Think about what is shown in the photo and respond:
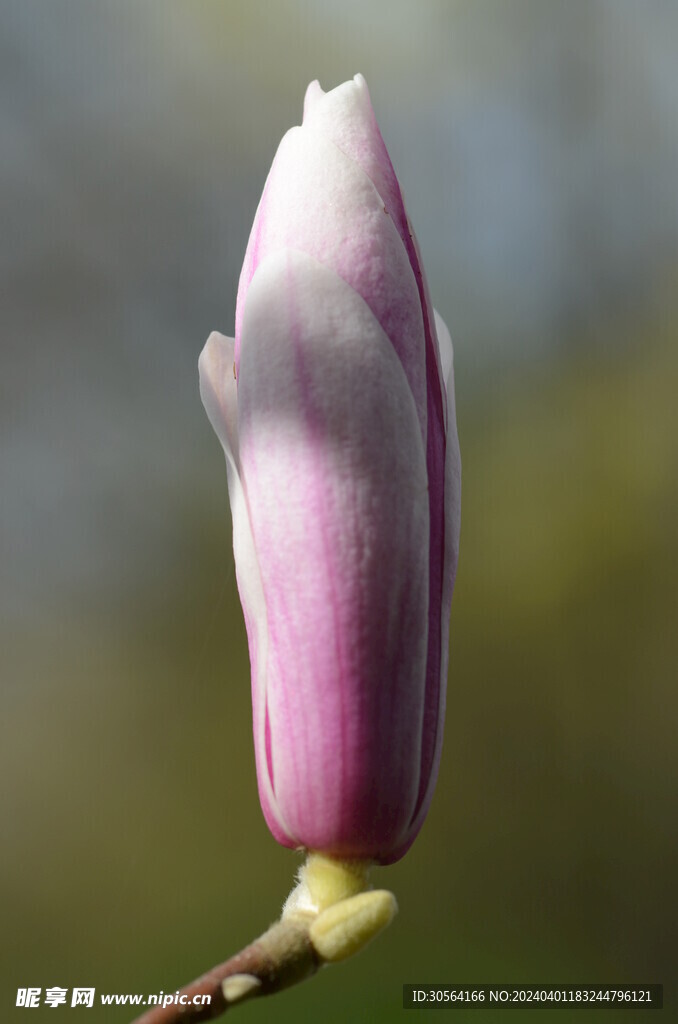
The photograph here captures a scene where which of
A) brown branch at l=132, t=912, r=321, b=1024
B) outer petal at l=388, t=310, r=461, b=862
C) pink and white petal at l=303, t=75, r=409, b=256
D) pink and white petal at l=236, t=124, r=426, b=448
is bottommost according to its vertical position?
brown branch at l=132, t=912, r=321, b=1024

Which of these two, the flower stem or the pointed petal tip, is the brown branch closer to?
the flower stem

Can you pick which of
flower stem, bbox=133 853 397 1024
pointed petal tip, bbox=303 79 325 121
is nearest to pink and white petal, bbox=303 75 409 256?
pointed petal tip, bbox=303 79 325 121

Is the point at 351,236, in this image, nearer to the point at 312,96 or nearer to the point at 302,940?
the point at 312,96

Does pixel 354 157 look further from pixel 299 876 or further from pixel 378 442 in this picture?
pixel 299 876

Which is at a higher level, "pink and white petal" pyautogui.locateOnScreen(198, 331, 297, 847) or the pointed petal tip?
the pointed petal tip

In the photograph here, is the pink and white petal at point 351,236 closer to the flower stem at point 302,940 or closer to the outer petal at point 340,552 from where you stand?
the outer petal at point 340,552

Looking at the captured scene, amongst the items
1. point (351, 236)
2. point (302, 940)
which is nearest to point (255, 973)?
point (302, 940)
